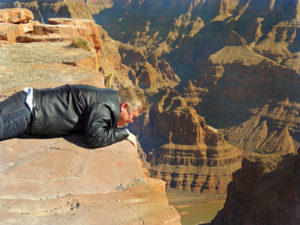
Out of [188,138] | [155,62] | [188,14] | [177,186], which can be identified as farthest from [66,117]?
[188,14]

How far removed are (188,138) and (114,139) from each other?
36.2 metres

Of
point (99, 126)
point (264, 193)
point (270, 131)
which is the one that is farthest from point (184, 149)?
point (99, 126)

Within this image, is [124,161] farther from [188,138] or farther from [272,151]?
Result: [272,151]

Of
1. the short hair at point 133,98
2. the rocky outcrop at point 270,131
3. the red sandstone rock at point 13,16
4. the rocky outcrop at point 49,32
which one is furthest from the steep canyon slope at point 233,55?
the short hair at point 133,98

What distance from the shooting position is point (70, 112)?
12.6 feet

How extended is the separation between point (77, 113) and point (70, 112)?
7cm

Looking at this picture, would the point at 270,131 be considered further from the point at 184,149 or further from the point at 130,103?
the point at 130,103

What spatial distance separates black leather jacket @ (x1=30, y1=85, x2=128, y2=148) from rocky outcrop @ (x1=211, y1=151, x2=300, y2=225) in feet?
40.4

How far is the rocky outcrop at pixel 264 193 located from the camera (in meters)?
14.6

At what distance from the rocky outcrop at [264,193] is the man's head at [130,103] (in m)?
12.1

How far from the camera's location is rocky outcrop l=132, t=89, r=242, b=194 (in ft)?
117

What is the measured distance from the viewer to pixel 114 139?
395cm

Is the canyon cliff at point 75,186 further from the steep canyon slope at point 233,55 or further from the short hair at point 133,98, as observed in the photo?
the steep canyon slope at point 233,55

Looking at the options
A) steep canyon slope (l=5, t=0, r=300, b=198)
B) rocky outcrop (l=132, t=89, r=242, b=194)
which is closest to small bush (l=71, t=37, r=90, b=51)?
rocky outcrop (l=132, t=89, r=242, b=194)
